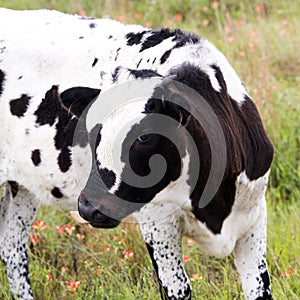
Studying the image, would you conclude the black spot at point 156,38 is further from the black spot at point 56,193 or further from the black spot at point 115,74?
the black spot at point 56,193

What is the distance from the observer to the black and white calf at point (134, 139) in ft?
10.7

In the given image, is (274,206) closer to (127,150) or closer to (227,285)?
(227,285)

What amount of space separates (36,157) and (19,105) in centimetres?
29

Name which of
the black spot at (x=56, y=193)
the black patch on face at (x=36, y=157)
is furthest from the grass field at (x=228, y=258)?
the black patch on face at (x=36, y=157)

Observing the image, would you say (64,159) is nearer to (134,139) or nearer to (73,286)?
(73,286)

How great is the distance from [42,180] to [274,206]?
166 centimetres

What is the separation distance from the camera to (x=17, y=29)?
4.24 meters

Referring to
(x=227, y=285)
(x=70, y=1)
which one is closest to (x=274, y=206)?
(x=227, y=285)

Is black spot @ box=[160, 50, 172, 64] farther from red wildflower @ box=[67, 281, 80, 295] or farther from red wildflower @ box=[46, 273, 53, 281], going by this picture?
red wildflower @ box=[46, 273, 53, 281]

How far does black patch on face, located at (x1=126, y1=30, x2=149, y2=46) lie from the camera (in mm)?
3885

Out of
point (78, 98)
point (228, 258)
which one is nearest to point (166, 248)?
point (78, 98)

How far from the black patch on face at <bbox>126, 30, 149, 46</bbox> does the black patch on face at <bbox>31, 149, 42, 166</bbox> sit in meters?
0.74

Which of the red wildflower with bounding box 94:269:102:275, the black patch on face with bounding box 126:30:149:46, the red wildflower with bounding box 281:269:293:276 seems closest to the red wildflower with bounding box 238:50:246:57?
the black patch on face with bounding box 126:30:149:46

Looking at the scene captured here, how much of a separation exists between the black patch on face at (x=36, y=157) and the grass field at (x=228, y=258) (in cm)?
53
